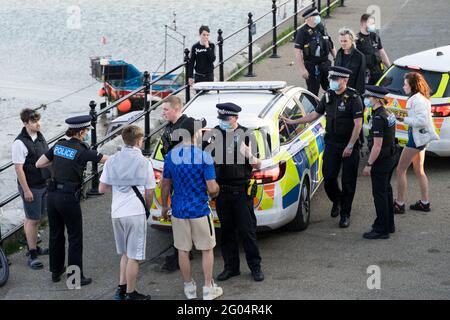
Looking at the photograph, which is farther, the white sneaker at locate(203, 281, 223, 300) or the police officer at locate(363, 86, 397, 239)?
the police officer at locate(363, 86, 397, 239)

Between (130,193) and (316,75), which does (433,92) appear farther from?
(130,193)

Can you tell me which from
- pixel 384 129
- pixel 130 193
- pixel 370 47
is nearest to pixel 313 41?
pixel 370 47

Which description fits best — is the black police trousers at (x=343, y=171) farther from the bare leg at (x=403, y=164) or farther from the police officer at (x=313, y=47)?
the police officer at (x=313, y=47)

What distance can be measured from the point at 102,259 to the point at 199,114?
1.89 meters

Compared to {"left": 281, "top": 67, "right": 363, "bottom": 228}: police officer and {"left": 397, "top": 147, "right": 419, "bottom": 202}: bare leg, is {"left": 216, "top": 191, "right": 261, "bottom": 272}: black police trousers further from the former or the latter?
{"left": 397, "top": 147, "right": 419, "bottom": 202}: bare leg

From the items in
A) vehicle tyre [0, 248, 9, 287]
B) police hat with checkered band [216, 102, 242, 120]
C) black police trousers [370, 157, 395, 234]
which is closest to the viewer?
police hat with checkered band [216, 102, 242, 120]

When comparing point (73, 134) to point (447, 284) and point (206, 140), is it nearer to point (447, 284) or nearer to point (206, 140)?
point (206, 140)

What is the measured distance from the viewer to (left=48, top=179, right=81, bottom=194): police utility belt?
802 cm

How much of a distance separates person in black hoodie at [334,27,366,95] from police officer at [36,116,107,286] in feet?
14.2

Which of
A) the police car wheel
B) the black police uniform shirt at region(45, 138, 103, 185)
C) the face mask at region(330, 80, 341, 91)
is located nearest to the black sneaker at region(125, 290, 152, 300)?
the black police uniform shirt at region(45, 138, 103, 185)

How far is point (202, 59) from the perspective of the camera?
1372cm

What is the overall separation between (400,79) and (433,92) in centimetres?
54

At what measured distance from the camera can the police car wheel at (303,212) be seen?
9.12 metres

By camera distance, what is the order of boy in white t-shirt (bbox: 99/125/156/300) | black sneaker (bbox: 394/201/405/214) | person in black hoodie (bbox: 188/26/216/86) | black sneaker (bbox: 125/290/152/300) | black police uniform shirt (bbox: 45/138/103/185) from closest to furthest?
1. boy in white t-shirt (bbox: 99/125/156/300)
2. black sneaker (bbox: 125/290/152/300)
3. black police uniform shirt (bbox: 45/138/103/185)
4. black sneaker (bbox: 394/201/405/214)
5. person in black hoodie (bbox: 188/26/216/86)
